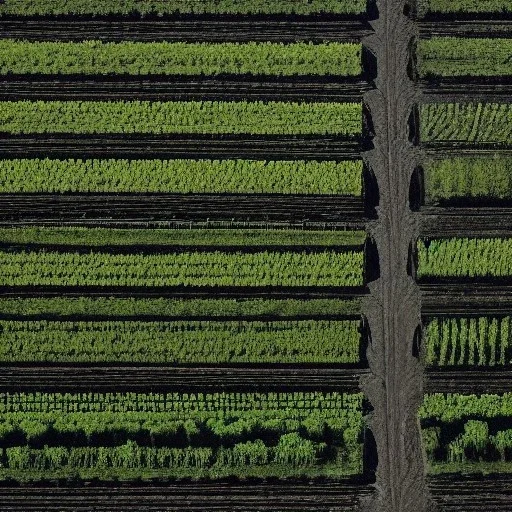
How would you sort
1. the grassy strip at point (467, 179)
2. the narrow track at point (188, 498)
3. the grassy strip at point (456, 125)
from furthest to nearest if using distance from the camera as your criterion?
the grassy strip at point (456, 125) → the grassy strip at point (467, 179) → the narrow track at point (188, 498)

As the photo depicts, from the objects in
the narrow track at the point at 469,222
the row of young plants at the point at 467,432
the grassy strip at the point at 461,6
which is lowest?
the row of young plants at the point at 467,432

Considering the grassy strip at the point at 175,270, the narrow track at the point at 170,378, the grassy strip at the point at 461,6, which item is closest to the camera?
the narrow track at the point at 170,378

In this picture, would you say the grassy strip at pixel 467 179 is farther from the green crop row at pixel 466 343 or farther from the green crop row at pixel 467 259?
the green crop row at pixel 466 343

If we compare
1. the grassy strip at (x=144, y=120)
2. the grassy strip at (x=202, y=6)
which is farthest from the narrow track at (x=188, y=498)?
the grassy strip at (x=202, y=6)

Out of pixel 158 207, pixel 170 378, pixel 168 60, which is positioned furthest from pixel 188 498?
pixel 168 60

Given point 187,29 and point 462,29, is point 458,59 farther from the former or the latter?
point 187,29

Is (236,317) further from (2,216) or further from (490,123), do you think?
(490,123)
